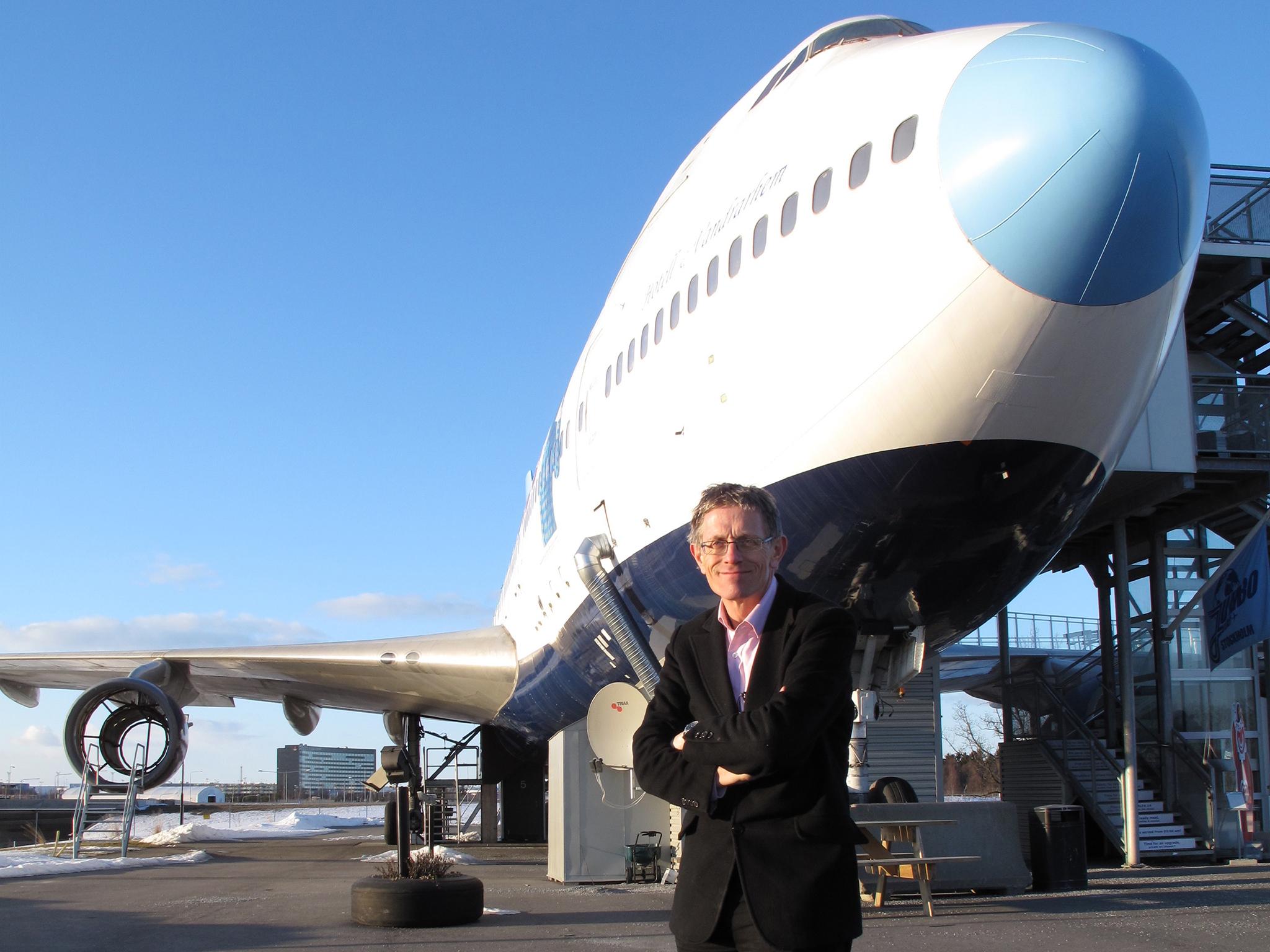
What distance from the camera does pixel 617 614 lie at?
930 cm

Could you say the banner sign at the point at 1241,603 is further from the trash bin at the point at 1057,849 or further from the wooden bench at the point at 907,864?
the wooden bench at the point at 907,864

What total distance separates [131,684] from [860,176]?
40.9 feet

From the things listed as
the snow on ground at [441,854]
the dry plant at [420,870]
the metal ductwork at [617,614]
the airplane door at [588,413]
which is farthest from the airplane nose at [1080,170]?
the snow on ground at [441,854]

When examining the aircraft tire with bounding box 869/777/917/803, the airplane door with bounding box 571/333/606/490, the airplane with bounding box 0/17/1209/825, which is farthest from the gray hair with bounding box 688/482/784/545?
the aircraft tire with bounding box 869/777/917/803

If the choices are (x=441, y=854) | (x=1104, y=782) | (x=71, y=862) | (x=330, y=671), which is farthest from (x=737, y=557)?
(x=1104, y=782)

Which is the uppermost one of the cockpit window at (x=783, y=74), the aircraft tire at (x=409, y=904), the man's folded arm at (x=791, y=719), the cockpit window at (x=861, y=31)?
the cockpit window at (x=861, y=31)

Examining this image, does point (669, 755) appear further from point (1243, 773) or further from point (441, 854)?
point (1243, 773)

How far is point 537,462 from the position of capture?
50.1 ft

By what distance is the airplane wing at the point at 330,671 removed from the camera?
15.8m

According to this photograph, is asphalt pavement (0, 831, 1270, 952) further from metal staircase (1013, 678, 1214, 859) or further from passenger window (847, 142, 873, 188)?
passenger window (847, 142, 873, 188)

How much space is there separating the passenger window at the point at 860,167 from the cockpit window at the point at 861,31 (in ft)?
8.58

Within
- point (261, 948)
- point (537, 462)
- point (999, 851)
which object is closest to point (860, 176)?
point (261, 948)

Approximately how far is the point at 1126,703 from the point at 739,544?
535 inches

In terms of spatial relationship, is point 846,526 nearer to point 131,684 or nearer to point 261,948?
point 261,948
